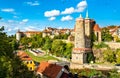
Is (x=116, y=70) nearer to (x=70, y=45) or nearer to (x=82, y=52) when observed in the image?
(x=82, y=52)

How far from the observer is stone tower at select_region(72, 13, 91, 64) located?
52.2 meters

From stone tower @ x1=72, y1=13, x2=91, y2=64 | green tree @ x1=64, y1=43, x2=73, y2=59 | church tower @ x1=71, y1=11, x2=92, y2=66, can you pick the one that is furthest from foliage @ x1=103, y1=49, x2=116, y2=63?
green tree @ x1=64, y1=43, x2=73, y2=59

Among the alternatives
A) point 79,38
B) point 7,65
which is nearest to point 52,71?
point 7,65

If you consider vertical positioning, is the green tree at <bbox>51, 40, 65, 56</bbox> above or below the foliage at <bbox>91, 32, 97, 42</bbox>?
below

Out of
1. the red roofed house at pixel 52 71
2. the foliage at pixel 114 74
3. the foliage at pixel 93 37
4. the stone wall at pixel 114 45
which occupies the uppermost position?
the foliage at pixel 93 37

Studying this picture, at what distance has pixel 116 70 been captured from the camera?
4134cm

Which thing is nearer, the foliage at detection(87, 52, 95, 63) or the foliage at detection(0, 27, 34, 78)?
the foliage at detection(0, 27, 34, 78)

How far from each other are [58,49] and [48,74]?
33.6 metres

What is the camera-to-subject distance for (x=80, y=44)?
54.2 metres

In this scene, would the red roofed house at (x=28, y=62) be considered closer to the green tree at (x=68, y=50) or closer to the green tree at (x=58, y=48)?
the green tree at (x=68, y=50)

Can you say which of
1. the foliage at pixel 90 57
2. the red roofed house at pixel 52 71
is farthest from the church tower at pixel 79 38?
the red roofed house at pixel 52 71

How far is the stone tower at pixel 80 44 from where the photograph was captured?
52219 millimetres

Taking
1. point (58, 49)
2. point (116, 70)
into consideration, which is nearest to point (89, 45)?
point (58, 49)

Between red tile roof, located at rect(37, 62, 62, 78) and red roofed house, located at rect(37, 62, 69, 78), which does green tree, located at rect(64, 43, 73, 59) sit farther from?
red roofed house, located at rect(37, 62, 69, 78)
